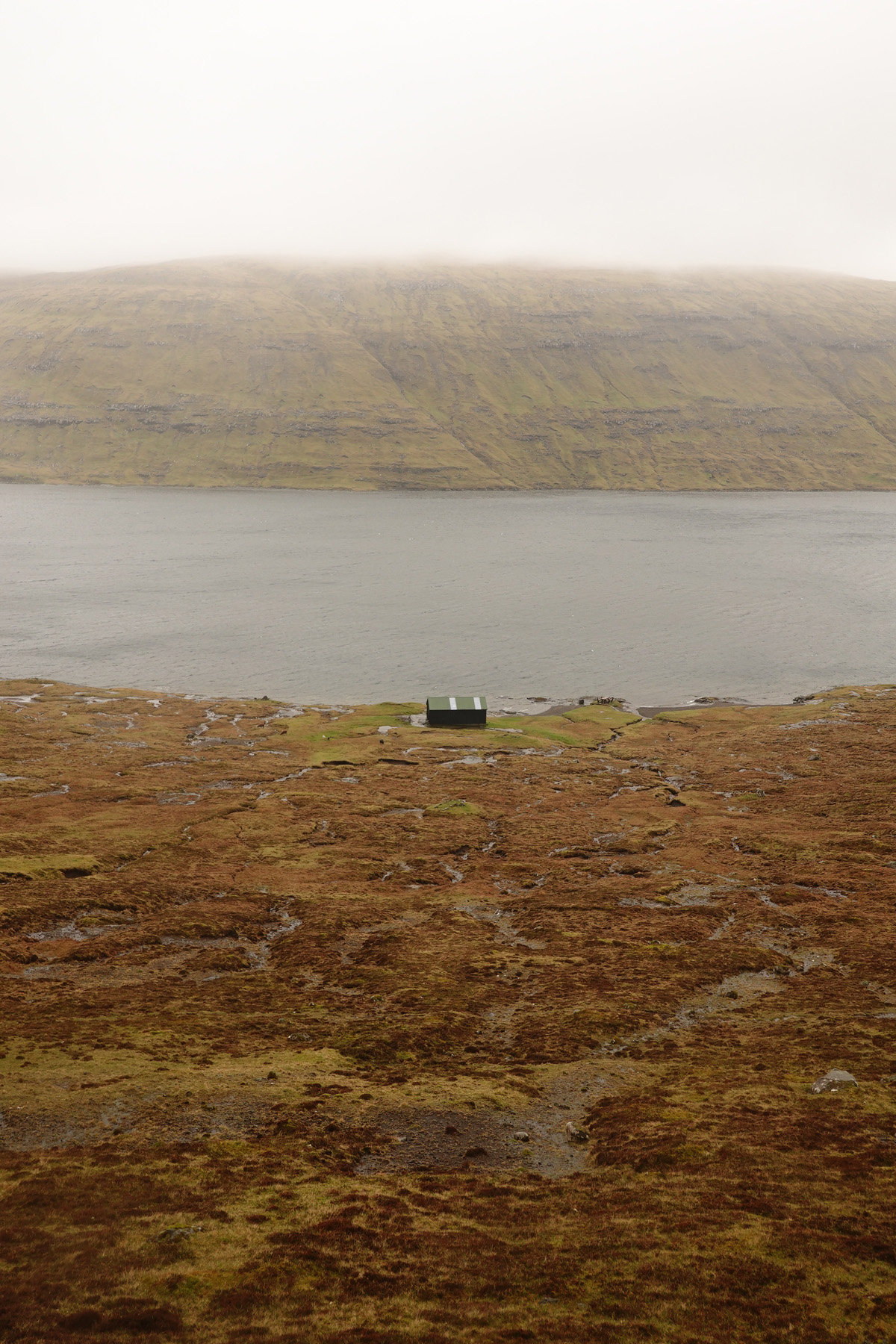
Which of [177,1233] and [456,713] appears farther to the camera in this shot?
[456,713]

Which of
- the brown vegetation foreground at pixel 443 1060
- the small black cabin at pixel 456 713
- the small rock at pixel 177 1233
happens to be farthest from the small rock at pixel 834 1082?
the small black cabin at pixel 456 713

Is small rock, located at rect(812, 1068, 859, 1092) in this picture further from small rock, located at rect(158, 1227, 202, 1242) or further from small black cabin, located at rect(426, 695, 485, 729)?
small black cabin, located at rect(426, 695, 485, 729)

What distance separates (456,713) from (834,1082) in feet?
213

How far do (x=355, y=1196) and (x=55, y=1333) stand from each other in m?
7.39

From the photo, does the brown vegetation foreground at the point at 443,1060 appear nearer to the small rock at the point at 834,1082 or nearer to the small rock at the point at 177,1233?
the small rock at the point at 177,1233

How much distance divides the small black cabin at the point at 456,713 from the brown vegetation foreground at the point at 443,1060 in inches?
782

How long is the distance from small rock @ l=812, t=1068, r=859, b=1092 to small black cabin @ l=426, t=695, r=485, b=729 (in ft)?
209

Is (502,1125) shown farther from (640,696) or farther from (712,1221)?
(640,696)

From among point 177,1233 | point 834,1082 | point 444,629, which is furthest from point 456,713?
point 177,1233

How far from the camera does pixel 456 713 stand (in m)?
91.0

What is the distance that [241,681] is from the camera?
366ft

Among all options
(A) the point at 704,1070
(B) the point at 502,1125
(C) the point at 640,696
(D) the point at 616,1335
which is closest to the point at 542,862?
(A) the point at 704,1070

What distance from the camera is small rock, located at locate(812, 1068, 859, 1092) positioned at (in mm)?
27359

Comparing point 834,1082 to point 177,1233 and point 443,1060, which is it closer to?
point 443,1060
